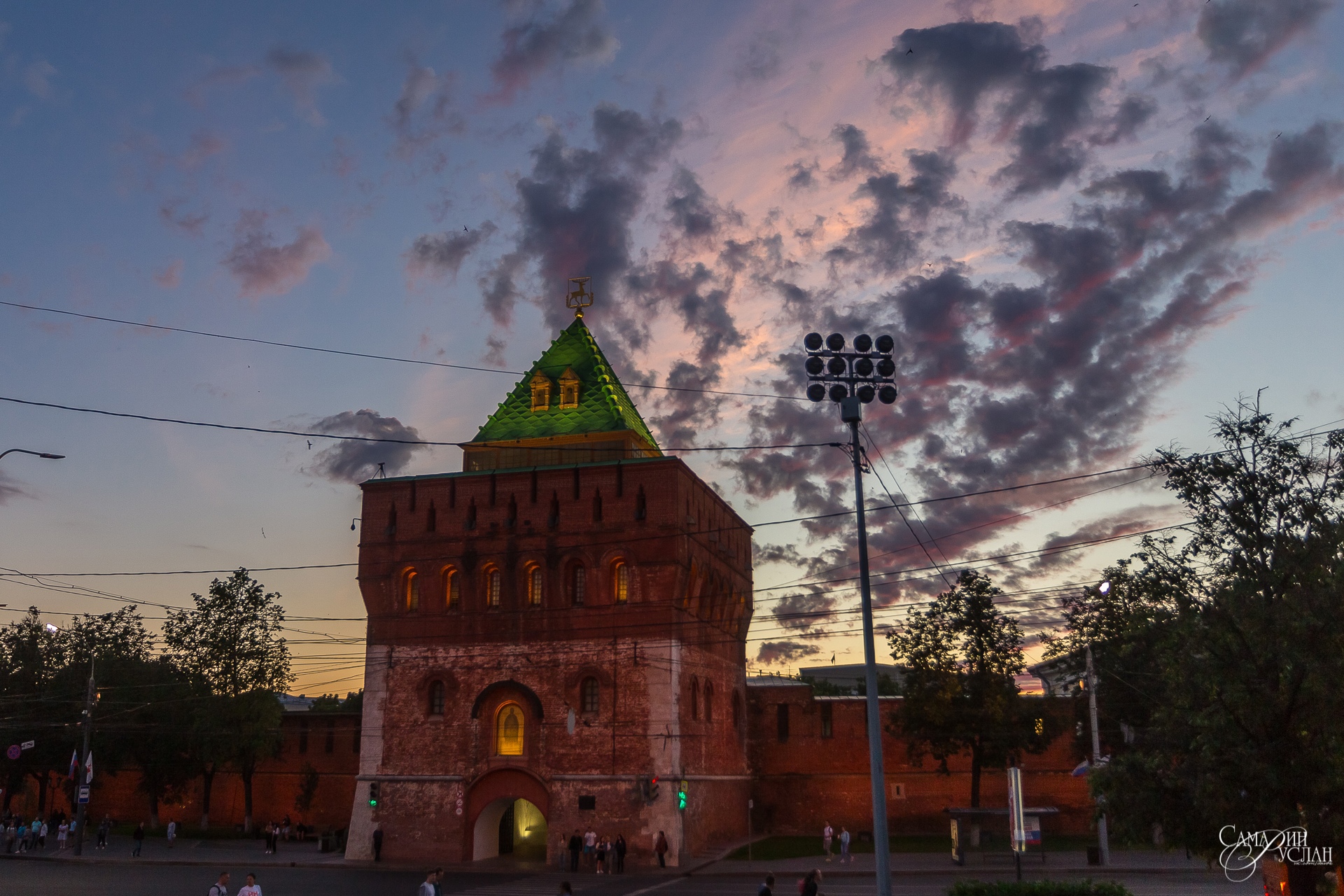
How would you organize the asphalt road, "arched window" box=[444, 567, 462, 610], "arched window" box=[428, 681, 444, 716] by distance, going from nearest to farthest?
the asphalt road, "arched window" box=[428, 681, 444, 716], "arched window" box=[444, 567, 462, 610]

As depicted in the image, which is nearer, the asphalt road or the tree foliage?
the tree foliage

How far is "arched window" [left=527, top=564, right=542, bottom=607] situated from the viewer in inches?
1724

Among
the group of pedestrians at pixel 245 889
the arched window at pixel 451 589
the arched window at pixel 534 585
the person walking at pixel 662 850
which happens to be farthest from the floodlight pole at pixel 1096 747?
the group of pedestrians at pixel 245 889

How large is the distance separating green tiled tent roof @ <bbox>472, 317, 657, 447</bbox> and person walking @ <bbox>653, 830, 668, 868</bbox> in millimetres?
16495

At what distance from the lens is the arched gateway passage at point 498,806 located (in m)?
42.3

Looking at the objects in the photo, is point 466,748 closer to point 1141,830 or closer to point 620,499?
point 620,499

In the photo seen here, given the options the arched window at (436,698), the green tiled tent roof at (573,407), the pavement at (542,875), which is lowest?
the pavement at (542,875)

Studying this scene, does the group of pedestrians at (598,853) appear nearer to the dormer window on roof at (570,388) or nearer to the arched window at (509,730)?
→ the arched window at (509,730)

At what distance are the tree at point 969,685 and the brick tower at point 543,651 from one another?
864 centimetres

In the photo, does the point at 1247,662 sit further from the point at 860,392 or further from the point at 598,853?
the point at 598,853

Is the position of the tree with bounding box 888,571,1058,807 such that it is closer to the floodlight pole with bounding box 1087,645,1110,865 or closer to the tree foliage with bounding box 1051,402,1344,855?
the floodlight pole with bounding box 1087,645,1110,865

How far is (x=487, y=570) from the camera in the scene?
44.7 meters

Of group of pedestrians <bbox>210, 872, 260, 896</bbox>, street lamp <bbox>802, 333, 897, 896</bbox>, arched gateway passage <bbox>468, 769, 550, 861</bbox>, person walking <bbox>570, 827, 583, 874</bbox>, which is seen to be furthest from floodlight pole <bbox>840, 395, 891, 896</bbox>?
arched gateway passage <bbox>468, 769, 550, 861</bbox>

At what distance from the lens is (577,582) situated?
43781 millimetres
